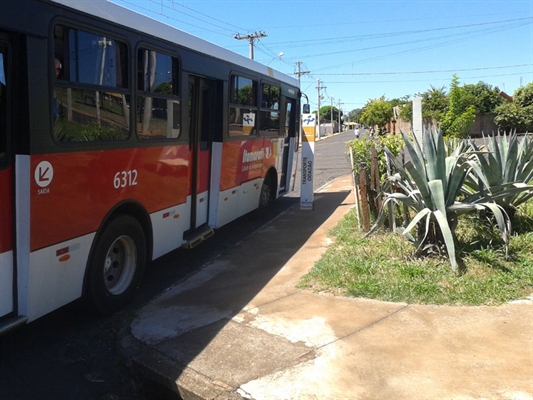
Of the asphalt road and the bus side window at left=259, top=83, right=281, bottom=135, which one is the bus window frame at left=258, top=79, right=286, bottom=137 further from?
the asphalt road

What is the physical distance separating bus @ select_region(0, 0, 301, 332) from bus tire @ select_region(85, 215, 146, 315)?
1cm

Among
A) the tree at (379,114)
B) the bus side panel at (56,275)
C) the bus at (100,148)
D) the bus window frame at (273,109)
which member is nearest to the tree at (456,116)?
the bus window frame at (273,109)

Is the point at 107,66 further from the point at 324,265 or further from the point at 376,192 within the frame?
the point at 376,192

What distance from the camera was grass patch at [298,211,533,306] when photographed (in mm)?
5172

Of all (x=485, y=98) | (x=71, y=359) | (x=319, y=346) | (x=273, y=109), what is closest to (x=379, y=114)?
(x=485, y=98)

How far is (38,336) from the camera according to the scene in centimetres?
485

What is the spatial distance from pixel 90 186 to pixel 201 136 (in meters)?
2.90

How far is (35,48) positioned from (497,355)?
14.6 ft

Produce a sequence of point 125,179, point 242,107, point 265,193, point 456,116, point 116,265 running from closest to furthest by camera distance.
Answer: point 125,179 → point 116,265 → point 242,107 → point 265,193 → point 456,116

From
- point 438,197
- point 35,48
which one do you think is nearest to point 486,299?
point 438,197

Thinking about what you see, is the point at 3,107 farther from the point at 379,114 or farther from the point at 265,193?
the point at 379,114

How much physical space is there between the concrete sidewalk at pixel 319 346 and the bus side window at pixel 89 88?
1.94 metres

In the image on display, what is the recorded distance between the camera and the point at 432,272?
5.59 m

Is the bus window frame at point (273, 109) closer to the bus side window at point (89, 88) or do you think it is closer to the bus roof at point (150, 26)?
the bus roof at point (150, 26)
